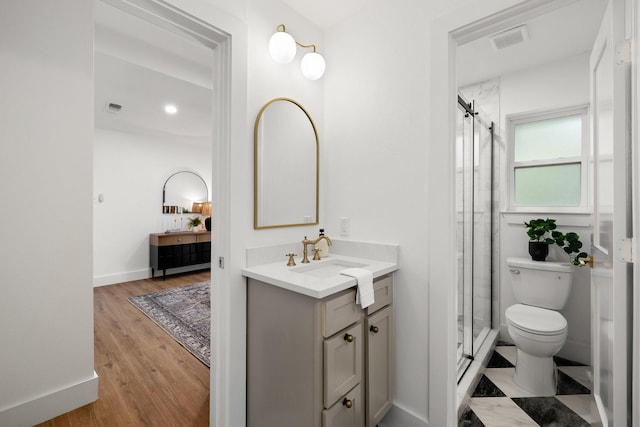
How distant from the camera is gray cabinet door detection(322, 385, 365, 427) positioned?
1177mm


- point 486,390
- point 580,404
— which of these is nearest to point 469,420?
point 486,390

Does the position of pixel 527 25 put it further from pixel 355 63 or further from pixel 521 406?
pixel 521 406

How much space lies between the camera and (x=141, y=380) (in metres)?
2.01

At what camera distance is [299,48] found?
1.82 metres

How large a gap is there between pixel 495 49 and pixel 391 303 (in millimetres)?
2076

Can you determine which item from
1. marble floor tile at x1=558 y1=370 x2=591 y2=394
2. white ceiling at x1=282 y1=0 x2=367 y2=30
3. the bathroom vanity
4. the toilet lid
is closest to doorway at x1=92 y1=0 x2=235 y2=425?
the bathroom vanity

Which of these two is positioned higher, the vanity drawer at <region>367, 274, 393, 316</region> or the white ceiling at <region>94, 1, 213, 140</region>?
the white ceiling at <region>94, 1, 213, 140</region>

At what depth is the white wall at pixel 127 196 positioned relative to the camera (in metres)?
4.20

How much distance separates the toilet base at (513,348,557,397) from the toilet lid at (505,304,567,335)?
0.21 metres

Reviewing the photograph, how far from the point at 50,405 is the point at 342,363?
5.73 feet

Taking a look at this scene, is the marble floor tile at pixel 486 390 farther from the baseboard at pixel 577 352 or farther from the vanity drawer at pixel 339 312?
the vanity drawer at pixel 339 312

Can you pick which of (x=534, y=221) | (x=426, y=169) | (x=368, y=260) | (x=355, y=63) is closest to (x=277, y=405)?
(x=368, y=260)

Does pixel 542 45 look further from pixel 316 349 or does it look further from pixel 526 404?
pixel 316 349

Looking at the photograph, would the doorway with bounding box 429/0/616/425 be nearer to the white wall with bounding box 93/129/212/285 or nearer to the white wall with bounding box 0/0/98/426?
the white wall with bounding box 0/0/98/426
